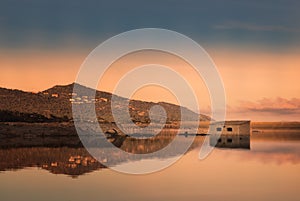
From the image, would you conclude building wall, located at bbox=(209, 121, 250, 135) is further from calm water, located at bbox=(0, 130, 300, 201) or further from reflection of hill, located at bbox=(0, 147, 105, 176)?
calm water, located at bbox=(0, 130, 300, 201)

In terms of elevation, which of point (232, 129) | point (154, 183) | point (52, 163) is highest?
point (232, 129)

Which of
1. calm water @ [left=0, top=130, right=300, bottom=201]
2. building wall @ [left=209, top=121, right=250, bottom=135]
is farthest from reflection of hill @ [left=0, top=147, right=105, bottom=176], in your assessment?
building wall @ [left=209, top=121, right=250, bottom=135]

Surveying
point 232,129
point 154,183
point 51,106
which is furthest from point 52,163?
point 51,106

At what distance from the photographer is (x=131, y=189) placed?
990 inches

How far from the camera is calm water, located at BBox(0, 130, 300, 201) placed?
23.2 metres

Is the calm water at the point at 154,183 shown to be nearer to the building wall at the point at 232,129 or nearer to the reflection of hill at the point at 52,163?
the reflection of hill at the point at 52,163

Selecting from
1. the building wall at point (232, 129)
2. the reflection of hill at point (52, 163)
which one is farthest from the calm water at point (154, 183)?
the building wall at point (232, 129)

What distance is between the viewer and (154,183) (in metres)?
27.5

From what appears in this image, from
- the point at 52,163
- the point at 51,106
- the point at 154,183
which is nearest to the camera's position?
the point at 154,183

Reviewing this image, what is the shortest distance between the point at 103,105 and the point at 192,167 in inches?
6279

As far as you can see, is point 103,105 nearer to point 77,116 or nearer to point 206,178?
point 77,116

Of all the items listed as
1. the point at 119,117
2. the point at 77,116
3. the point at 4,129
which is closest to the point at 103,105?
the point at 119,117

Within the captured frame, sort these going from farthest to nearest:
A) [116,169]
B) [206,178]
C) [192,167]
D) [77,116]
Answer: [77,116] → [192,167] → [116,169] → [206,178]

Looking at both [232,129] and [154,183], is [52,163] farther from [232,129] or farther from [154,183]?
[232,129]
